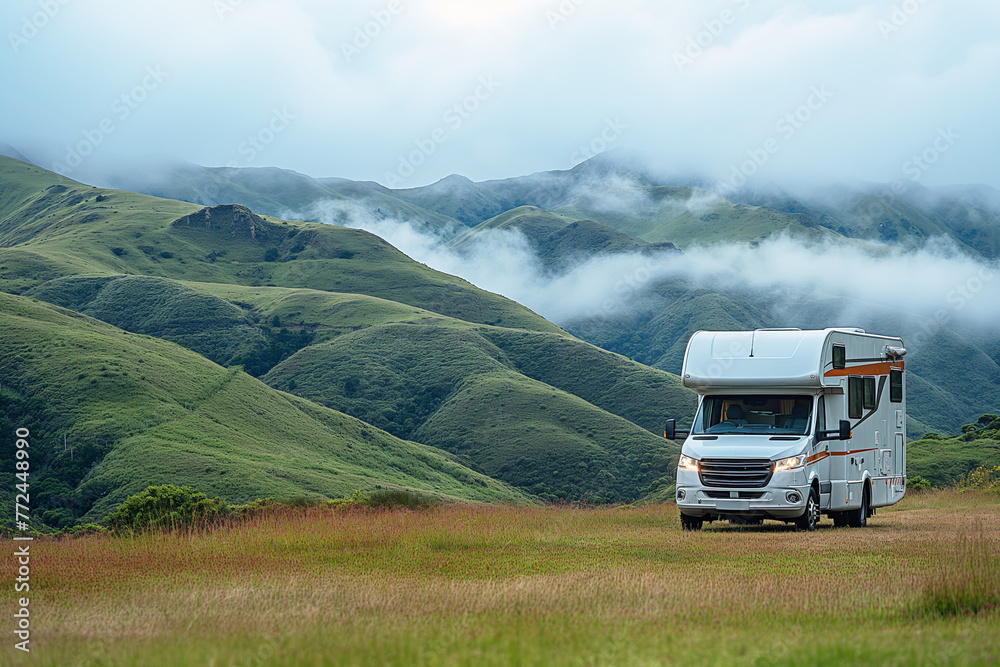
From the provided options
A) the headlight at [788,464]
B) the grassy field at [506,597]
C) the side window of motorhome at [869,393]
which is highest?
the side window of motorhome at [869,393]

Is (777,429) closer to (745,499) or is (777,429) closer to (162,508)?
(745,499)

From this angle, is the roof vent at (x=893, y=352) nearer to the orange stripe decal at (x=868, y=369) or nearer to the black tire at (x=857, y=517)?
the orange stripe decal at (x=868, y=369)

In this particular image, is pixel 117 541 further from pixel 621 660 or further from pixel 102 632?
pixel 621 660

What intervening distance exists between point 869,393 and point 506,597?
13242mm

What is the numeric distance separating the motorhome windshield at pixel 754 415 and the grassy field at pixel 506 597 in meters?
2.12

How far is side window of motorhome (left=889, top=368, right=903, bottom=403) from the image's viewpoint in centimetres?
2105

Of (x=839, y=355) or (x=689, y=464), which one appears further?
(x=839, y=355)

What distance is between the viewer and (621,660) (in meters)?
6.04

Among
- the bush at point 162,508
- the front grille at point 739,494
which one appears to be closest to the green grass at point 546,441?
the bush at point 162,508

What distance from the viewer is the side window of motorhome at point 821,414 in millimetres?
17759

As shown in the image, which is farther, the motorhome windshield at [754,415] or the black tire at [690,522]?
the black tire at [690,522]

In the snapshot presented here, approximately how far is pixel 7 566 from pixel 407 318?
122892 mm

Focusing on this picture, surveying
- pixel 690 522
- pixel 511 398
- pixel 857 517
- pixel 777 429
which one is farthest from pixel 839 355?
pixel 511 398

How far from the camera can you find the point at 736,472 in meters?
17.2
